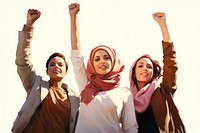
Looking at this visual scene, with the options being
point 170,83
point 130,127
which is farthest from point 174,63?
point 130,127

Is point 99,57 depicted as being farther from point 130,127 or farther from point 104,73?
point 130,127

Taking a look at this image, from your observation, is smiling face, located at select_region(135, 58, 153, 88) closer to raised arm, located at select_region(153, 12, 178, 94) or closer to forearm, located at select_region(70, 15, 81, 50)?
raised arm, located at select_region(153, 12, 178, 94)

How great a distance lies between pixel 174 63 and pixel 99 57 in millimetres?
814

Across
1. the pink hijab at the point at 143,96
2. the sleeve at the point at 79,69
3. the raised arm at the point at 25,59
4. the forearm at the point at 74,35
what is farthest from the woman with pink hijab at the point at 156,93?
the raised arm at the point at 25,59

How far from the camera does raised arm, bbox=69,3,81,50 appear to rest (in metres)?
3.95

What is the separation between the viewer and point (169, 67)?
12.8 feet

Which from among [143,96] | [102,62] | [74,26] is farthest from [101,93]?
[74,26]

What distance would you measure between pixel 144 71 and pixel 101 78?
528 millimetres

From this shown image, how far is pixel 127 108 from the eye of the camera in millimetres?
3648

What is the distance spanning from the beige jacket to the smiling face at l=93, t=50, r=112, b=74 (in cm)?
47

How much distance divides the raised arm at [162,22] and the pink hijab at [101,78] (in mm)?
593

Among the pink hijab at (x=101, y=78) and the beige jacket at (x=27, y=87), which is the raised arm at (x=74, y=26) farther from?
the beige jacket at (x=27, y=87)

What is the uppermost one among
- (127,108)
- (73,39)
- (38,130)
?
(73,39)

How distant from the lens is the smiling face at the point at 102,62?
12.5 feet
